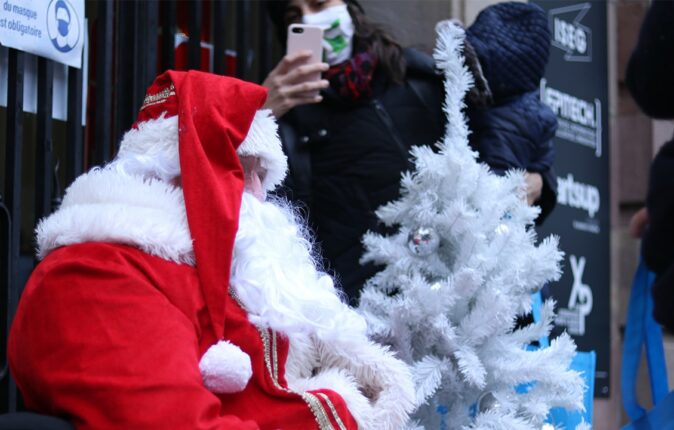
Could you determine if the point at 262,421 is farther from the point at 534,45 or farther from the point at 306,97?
the point at 534,45

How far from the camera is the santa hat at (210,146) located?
8.58 feet

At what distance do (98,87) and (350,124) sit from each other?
0.98 m

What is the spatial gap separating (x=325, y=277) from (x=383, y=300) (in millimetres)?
482

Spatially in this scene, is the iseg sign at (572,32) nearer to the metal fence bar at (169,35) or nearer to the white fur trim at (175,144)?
the metal fence bar at (169,35)

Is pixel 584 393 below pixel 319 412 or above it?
below

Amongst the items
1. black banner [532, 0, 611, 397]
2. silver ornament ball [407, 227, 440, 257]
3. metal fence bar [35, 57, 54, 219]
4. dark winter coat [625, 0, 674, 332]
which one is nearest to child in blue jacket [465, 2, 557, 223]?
silver ornament ball [407, 227, 440, 257]

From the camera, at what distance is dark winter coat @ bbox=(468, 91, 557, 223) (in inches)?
155

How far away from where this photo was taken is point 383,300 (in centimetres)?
342

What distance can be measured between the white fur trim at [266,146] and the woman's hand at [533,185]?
1.36 m

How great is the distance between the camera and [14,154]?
149 inches

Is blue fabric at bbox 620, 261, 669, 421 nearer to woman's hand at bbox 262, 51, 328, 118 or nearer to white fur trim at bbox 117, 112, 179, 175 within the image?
woman's hand at bbox 262, 51, 328, 118

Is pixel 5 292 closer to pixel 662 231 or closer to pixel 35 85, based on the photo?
pixel 35 85

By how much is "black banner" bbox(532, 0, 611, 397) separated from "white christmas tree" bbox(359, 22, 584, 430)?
8.22 feet

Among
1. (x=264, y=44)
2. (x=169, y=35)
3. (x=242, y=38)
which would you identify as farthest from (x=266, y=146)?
(x=264, y=44)
